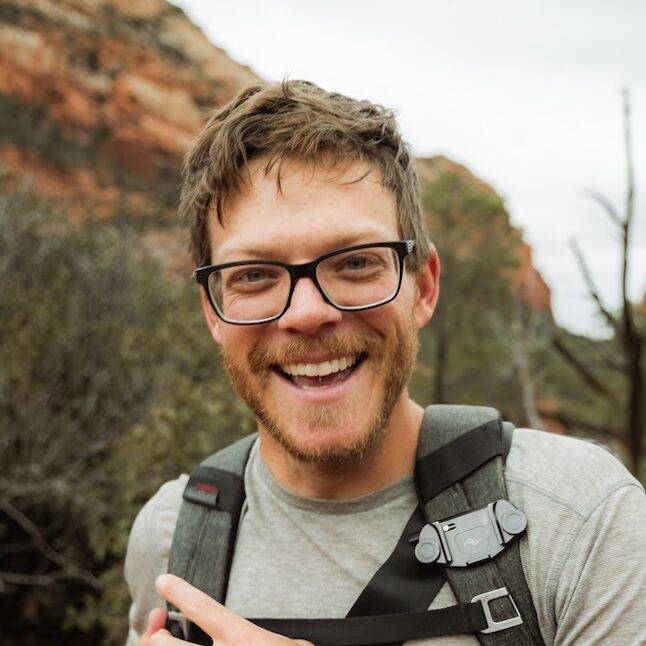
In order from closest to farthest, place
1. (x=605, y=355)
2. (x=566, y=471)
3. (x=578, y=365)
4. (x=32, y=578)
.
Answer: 1. (x=566, y=471)
2. (x=578, y=365)
3. (x=605, y=355)
4. (x=32, y=578)

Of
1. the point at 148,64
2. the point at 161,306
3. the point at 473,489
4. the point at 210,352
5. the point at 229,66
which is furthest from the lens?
the point at 229,66

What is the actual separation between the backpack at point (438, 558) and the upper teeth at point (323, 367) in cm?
29

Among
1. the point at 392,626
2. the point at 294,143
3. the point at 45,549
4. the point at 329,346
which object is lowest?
the point at 45,549

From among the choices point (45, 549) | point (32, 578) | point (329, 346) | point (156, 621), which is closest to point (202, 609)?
point (156, 621)

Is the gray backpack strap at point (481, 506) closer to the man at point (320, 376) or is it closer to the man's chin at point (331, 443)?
the man at point (320, 376)

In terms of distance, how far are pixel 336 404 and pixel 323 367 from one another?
9 cm

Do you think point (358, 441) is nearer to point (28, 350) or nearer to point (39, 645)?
point (28, 350)

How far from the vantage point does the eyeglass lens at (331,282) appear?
4.67 feet

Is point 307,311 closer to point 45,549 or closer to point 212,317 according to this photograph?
point 212,317

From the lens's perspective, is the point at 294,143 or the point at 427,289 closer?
the point at 294,143

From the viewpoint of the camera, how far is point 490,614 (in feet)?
3.82

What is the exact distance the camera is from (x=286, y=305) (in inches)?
55.7

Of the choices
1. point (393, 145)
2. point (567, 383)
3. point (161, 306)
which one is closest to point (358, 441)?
point (393, 145)

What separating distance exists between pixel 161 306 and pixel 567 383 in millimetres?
15220
